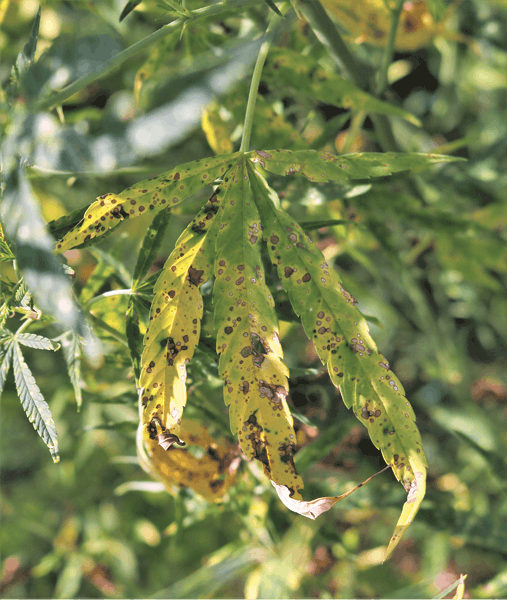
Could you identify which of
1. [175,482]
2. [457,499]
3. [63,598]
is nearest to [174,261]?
[175,482]

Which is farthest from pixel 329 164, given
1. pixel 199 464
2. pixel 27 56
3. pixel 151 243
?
pixel 199 464

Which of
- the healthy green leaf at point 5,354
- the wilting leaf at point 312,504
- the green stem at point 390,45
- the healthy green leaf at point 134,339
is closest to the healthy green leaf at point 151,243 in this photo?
the healthy green leaf at point 134,339

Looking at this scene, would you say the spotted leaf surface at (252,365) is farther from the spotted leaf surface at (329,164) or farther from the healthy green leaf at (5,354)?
the healthy green leaf at (5,354)

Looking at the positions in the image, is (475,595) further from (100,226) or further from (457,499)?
(100,226)

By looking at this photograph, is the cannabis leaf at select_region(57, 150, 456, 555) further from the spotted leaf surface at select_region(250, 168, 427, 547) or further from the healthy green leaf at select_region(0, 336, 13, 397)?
the healthy green leaf at select_region(0, 336, 13, 397)

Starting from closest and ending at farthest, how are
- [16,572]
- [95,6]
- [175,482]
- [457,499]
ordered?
[175,482]
[457,499]
[95,6]
[16,572]

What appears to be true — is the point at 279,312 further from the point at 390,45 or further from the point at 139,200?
the point at 390,45
